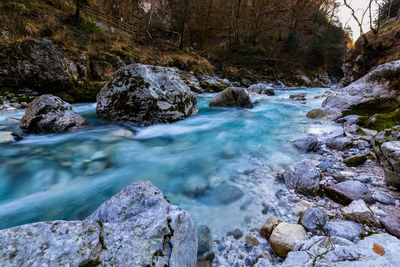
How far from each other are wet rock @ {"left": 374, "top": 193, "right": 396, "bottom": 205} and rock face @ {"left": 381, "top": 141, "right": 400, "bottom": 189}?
0.27 meters

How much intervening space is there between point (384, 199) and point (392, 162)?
1.34ft

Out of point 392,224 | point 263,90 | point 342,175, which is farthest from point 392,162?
point 263,90

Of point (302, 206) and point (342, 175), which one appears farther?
point (342, 175)

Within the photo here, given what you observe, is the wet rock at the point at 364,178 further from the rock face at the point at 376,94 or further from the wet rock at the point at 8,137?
the wet rock at the point at 8,137

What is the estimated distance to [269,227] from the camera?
169cm

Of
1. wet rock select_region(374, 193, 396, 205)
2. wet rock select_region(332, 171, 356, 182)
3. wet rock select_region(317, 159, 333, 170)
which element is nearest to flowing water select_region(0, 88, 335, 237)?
wet rock select_region(317, 159, 333, 170)

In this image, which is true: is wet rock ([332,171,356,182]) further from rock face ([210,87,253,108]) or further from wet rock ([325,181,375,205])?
rock face ([210,87,253,108])

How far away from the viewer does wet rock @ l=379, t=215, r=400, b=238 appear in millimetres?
1416

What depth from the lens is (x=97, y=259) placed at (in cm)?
86

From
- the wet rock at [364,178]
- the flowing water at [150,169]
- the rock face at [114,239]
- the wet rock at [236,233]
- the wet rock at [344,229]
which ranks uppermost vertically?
the rock face at [114,239]

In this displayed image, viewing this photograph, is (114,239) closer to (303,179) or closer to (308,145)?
(303,179)

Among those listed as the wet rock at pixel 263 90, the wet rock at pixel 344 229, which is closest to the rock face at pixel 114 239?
the wet rock at pixel 344 229

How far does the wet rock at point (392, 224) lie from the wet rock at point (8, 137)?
18.7 ft

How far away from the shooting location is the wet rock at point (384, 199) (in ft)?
5.81
